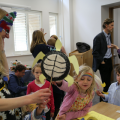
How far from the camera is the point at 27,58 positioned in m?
4.66

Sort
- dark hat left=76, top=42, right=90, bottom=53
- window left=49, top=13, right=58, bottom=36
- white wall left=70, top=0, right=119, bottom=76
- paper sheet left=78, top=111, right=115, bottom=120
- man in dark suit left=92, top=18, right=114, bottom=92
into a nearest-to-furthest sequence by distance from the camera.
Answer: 1. paper sheet left=78, top=111, right=115, bottom=120
2. man in dark suit left=92, top=18, right=114, bottom=92
3. white wall left=70, top=0, right=119, bottom=76
4. dark hat left=76, top=42, right=90, bottom=53
5. window left=49, top=13, right=58, bottom=36

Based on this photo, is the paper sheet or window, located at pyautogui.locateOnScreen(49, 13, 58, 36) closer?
the paper sheet

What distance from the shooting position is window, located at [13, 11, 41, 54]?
14.8ft

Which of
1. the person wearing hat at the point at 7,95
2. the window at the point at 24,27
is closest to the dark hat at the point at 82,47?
the window at the point at 24,27

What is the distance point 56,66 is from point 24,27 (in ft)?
14.0

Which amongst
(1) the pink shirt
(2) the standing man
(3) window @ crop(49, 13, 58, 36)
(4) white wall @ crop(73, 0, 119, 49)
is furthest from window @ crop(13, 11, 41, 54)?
(1) the pink shirt

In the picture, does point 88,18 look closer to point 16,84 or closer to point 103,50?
point 103,50

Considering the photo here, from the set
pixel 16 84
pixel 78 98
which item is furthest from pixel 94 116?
pixel 16 84

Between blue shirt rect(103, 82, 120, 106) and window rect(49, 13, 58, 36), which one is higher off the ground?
window rect(49, 13, 58, 36)

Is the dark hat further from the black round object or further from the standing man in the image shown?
the black round object

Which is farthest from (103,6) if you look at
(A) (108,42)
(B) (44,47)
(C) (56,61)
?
(C) (56,61)

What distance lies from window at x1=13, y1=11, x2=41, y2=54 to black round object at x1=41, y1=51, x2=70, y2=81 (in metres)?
4.06

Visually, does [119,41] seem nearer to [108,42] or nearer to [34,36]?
[108,42]

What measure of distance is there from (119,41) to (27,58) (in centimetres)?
372
